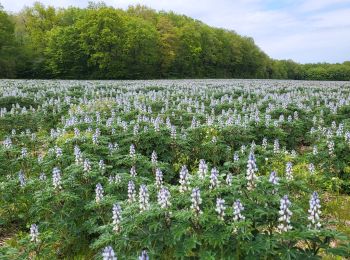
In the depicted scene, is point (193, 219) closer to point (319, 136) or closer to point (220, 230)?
point (220, 230)

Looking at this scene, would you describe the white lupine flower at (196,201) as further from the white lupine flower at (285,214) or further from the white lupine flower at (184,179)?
the white lupine flower at (285,214)

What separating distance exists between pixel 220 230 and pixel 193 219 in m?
0.33

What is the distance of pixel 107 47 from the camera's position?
58.6m

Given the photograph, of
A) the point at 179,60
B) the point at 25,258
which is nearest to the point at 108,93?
the point at 25,258

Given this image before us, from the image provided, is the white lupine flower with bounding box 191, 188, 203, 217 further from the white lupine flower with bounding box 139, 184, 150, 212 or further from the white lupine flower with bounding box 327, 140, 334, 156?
the white lupine flower with bounding box 327, 140, 334, 156

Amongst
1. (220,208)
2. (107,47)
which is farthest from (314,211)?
(107,47)

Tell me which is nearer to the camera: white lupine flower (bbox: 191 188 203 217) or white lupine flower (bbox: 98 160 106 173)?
white lupine flower (bbox: 191 188 203 217)

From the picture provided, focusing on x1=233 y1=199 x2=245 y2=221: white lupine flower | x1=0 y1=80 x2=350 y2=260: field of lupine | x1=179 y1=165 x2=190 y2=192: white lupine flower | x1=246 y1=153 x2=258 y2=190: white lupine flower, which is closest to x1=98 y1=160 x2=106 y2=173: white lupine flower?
x1=0 y1=80 x2=350 y2=260: field of lupine

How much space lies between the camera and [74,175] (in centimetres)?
657

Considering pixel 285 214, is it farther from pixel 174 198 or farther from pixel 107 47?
pixel 107 47

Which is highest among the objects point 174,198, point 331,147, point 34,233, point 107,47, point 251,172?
point 107,47

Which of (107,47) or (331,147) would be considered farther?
(107,47)

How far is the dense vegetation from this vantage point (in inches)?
2306

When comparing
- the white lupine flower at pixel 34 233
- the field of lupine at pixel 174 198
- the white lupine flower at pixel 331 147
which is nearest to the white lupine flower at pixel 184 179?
the field of lupine at pixel 174 198
